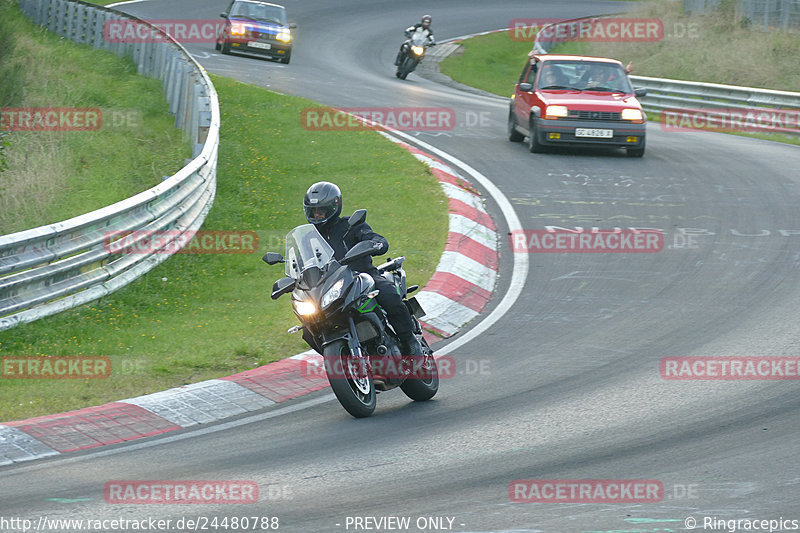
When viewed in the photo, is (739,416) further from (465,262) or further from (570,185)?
(570,185)

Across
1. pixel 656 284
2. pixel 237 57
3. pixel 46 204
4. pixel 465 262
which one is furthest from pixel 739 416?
pixel 237 57

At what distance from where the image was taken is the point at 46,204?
45.1 feet

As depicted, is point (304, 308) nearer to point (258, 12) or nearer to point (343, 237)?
point (343, 237)

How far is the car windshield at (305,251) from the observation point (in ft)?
26.1

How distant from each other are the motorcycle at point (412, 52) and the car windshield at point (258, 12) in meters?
3.90

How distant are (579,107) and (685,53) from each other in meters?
16.0

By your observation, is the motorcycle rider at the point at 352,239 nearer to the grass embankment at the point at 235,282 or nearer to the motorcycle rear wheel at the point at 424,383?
the motorcycle rear wheel at the point at 424,383

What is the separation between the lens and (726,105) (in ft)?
80.2

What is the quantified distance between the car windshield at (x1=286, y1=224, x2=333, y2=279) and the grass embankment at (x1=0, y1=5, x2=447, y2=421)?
63.3 inches

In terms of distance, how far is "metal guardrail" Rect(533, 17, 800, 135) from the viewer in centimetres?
2311

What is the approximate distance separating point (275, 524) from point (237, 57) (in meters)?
27.9
